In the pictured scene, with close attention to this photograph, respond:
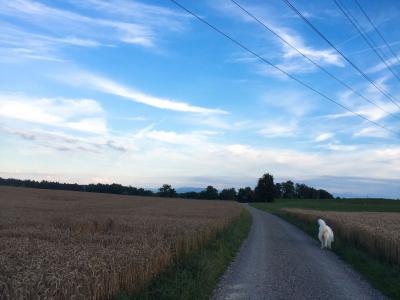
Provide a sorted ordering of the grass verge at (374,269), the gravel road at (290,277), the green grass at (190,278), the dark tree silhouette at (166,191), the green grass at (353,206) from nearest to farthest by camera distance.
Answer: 1. the green grass at (190,278)
2. the gravel road at (290,277)
3. the grass verge at (374,269)
4. the green grass at (353,206)
5. the dark tree silhouette at (166,191)

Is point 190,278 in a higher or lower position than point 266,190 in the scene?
lower

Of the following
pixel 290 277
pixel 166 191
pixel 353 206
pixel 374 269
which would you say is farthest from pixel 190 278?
pixel 166 191

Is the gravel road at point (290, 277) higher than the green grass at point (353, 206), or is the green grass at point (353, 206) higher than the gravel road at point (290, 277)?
the green grass at point (353, 206)

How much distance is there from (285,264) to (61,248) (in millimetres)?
8829

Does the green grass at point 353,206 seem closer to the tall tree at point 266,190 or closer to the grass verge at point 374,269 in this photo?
the tall tree at point 266,190

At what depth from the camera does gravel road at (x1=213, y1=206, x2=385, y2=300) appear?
1280 cm

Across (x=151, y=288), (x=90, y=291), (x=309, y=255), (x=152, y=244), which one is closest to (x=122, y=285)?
(x=151, y=288)

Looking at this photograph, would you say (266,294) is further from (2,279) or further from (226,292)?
(2,279)

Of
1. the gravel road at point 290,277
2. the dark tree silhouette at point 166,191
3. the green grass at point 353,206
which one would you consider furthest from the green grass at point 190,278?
the dark tree silhouette at point 166,191

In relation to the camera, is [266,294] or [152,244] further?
[152,244]

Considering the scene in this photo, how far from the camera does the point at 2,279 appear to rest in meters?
8.91

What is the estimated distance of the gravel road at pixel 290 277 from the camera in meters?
12.8

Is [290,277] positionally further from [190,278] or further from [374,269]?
[190,278]

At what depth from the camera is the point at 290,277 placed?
15.4m
